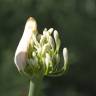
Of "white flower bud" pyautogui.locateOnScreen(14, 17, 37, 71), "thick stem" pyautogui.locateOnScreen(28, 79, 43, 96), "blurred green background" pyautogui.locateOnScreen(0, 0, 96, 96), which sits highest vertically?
"blurred green background" pyautogui.locateOnScreen(0, 0, 96, 96)

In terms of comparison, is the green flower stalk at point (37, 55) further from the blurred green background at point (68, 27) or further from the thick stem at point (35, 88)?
the blurred green background at point (68, 27)

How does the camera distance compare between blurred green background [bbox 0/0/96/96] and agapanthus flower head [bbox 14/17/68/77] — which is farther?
blurred green background [bbox 0/0/96/96]

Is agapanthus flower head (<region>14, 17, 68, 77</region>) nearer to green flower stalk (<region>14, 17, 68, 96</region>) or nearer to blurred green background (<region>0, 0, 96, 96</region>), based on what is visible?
green flower stalk (<region>14, 17, 68, 96</region>)

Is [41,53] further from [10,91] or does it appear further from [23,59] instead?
[10,91]

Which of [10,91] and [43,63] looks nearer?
[43,63]

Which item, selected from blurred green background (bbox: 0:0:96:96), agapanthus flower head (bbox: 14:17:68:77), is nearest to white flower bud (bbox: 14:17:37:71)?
agapanthus flower head (bbox: 14:17:68:77)

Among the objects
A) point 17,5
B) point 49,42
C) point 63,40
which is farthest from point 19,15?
point 49,42
